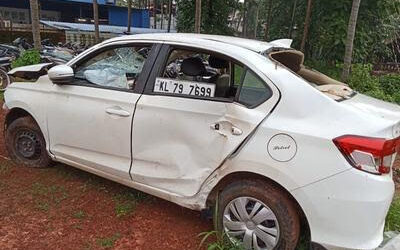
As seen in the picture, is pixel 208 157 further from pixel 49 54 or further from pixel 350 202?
pixel 49 54

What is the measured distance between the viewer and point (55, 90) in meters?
4.00

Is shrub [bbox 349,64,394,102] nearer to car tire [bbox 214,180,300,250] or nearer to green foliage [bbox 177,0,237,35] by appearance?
car tire [bbox 214,180,300,250]

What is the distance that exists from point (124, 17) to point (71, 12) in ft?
15.2

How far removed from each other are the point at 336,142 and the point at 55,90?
9.01ft

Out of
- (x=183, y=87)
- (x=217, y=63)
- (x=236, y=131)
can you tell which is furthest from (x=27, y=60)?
(x=236, y=131)

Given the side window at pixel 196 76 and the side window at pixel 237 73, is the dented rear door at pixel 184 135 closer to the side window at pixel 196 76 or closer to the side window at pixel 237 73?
the side window at pixel 196 76

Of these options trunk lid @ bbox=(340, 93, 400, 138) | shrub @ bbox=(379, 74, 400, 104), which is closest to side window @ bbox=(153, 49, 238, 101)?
trunk lid @ bbox=(340, 93, 400, 138)

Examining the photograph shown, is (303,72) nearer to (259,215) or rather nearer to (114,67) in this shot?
(259,215)

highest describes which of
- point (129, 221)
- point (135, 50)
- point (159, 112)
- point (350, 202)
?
point (135, 50)

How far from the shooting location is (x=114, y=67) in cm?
394

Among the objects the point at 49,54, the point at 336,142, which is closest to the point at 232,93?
the point at 336,142

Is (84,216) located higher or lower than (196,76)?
lower

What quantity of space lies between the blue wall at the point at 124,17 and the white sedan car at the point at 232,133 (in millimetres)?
34248

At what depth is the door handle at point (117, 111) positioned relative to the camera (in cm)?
346
